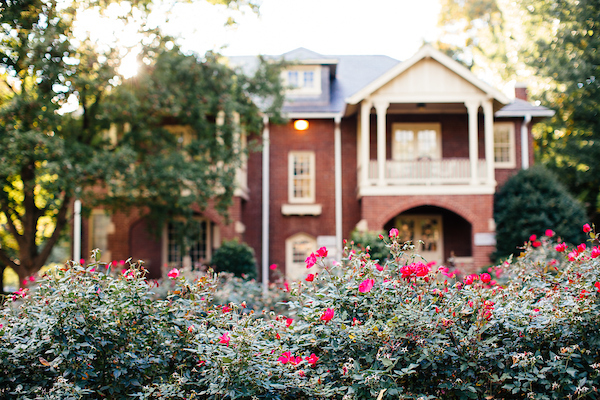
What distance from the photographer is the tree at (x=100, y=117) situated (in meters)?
10.8

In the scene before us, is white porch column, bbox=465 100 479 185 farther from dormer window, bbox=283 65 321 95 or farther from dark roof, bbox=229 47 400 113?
dormer window, bbox=283 65 321 95

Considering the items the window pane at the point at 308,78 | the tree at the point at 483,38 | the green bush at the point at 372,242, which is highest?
the tree at the point at 483,38

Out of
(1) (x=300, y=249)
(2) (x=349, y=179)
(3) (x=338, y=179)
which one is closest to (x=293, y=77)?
(3) (x=338, y=179)

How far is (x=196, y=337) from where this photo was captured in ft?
12.6

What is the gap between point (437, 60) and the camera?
624 inches

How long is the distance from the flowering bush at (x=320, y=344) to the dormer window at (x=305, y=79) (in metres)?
15.3

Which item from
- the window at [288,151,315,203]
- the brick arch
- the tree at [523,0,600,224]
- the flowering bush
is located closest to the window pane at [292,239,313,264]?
the window at [288,151,315,203]

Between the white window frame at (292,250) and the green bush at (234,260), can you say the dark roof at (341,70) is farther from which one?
the green bush at (234,260)

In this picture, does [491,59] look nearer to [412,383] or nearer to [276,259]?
[276,259]

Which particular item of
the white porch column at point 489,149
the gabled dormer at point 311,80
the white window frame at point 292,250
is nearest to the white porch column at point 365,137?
the gabled dormer at point 311,80

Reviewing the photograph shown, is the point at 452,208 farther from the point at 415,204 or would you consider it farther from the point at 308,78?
the point at 308,78

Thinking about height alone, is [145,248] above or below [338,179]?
below

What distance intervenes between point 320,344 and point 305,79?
1613 cm

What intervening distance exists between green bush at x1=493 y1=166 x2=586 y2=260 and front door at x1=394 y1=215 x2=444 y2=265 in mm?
2532
